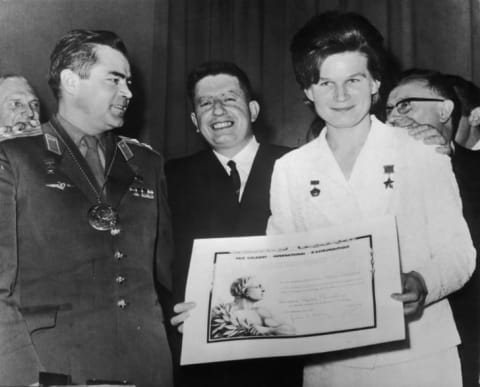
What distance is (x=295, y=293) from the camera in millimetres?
1151

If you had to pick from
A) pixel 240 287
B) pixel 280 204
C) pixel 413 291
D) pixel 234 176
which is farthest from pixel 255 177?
pixel 413 291

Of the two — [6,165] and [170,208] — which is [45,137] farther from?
[170,208]

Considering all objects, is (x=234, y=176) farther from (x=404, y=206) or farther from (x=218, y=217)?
(x=404, y=206)

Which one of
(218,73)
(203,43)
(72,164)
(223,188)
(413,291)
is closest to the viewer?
(413,291)

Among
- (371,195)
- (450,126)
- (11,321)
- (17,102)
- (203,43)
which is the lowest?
(11,321)

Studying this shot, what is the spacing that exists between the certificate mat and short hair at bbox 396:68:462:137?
2.27 feet

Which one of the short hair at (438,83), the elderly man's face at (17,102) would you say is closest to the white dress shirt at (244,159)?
the short hair at (438,83)

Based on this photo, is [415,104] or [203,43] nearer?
[415,104]

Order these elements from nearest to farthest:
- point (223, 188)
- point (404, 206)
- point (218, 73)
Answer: point (404, 206) < point (223, 188) < point (218, 73)

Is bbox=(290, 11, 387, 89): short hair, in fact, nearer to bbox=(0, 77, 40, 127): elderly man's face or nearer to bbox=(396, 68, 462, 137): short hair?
bbox=(396, 68, 462, 137): short hair

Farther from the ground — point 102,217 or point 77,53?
point 77,53

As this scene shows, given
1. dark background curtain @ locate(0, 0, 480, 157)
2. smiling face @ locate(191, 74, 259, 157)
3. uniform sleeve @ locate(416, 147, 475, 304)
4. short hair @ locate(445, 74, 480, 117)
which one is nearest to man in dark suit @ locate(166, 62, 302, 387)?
smiling face @ locate(191, 74, 259, 157)

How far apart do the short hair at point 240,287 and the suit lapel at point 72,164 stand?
0.44 metres

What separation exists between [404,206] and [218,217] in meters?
0.52
